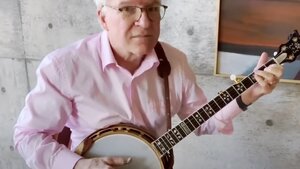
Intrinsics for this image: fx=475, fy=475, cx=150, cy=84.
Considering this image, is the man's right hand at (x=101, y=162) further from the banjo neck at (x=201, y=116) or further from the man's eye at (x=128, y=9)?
the man's eye at (x=128, y=9)

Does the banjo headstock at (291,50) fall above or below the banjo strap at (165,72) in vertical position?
above

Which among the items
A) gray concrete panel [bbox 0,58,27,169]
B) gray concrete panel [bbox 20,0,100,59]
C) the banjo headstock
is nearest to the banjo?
the banjo headstock

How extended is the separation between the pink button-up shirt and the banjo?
5cm

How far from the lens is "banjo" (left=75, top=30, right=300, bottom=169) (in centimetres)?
149

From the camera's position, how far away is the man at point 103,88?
1.43m

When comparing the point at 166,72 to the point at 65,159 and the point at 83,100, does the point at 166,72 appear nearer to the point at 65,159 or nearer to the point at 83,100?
the point at 83,100

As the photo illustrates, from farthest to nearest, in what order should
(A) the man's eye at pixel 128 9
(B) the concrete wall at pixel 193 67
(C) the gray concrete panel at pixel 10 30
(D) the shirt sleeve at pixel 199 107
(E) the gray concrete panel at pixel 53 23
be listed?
(C) the gray concrete panel at pixel 10 30, (E) the gray concrete panel at pixel 53 23, (B) the concrete wall at pixel 193 67, (D) the shirt sleeve at pixel 199 107, (A) the man's eye at pixel 128 9

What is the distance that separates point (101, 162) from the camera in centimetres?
146

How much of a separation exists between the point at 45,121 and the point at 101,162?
0.22 metres

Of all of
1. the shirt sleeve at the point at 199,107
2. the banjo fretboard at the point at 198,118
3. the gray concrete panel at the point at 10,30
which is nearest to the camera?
the banjo fretboard at the point at 198,118

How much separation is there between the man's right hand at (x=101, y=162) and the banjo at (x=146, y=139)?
0.03 metres

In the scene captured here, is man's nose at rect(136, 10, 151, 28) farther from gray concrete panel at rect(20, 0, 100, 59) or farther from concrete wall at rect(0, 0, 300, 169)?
gray concrete panel at rect(20, 0, 100, 59)

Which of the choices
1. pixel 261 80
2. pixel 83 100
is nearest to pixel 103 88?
pixel 83 100

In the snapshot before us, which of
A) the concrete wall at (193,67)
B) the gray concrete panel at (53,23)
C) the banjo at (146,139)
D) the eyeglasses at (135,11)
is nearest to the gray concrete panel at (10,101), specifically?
the concrete wall at (193,67)
